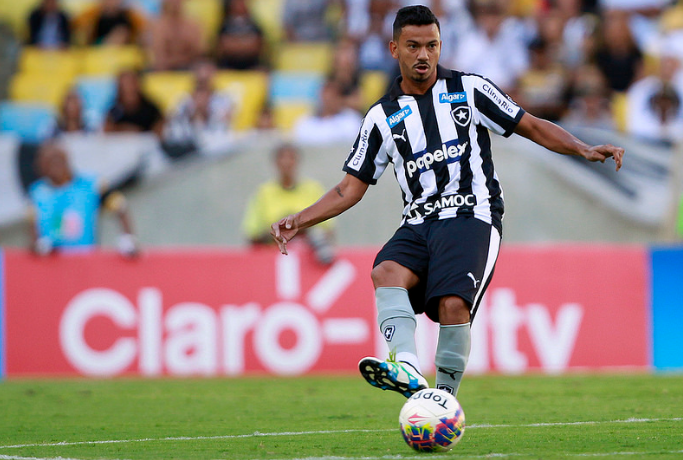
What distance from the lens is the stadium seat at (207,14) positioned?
51.8 feet

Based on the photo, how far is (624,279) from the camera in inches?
422

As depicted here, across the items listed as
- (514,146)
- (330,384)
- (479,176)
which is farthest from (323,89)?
(479,176)

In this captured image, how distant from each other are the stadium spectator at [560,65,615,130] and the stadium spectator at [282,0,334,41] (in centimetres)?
400

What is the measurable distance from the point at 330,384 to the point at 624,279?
323 cm

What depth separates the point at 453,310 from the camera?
5445mm

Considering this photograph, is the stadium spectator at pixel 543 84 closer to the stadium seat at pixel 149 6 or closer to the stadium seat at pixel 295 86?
the stadium seat at pixel 295 86

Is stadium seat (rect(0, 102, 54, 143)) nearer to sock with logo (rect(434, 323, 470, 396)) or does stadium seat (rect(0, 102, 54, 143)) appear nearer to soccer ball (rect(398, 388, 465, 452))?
sock with logo (rect(434, 323, 470, 396))

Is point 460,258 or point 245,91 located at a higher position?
point 245,91

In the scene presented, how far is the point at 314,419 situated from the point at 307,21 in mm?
9821

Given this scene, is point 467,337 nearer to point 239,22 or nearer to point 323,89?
point 323,89

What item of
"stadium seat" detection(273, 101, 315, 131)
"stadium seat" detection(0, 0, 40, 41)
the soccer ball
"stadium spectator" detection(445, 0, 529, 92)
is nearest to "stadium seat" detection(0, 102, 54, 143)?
"stadium seat" detection(0, 0, 40, 41)

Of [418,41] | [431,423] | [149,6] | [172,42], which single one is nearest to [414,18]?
[418,41]

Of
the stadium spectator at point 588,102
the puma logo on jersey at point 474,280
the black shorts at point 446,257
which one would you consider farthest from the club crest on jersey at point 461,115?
the stadium spectator at point 588,102

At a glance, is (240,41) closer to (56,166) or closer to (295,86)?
(295,86)
